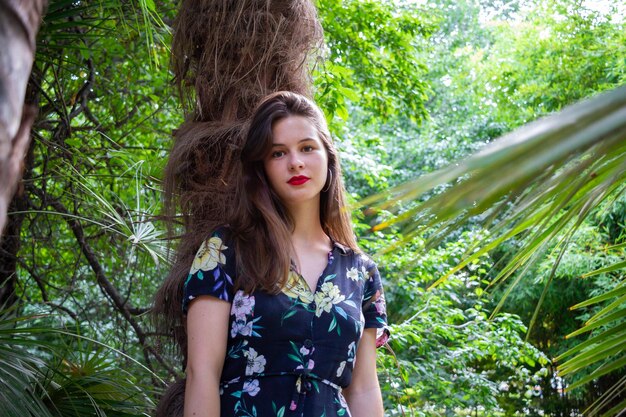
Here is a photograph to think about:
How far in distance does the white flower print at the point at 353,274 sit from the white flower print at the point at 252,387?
0.36 metres

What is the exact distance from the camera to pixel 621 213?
7844mm

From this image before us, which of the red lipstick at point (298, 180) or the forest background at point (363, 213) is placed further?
the forest background at point (363, 213)

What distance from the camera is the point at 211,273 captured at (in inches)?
77.1

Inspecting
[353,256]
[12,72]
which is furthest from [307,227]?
[12,72]

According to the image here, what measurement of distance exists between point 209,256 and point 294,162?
0.30 metres

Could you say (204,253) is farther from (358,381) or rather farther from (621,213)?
(621,213)

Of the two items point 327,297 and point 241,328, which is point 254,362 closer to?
point 241,328

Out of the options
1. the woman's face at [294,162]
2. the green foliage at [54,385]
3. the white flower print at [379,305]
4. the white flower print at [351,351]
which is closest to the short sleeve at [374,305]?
the white flower print at [379,305]

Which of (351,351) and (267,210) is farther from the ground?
(267,210)

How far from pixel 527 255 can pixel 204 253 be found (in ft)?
3.19

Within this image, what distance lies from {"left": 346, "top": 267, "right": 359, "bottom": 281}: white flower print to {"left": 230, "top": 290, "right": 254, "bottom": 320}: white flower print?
0.29 metres

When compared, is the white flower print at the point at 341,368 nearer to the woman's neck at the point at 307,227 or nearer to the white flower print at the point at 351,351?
the white flower print at the point at 351,351

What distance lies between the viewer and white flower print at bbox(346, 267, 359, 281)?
2.12 meters

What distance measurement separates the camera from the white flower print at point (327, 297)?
1986 millimetres
